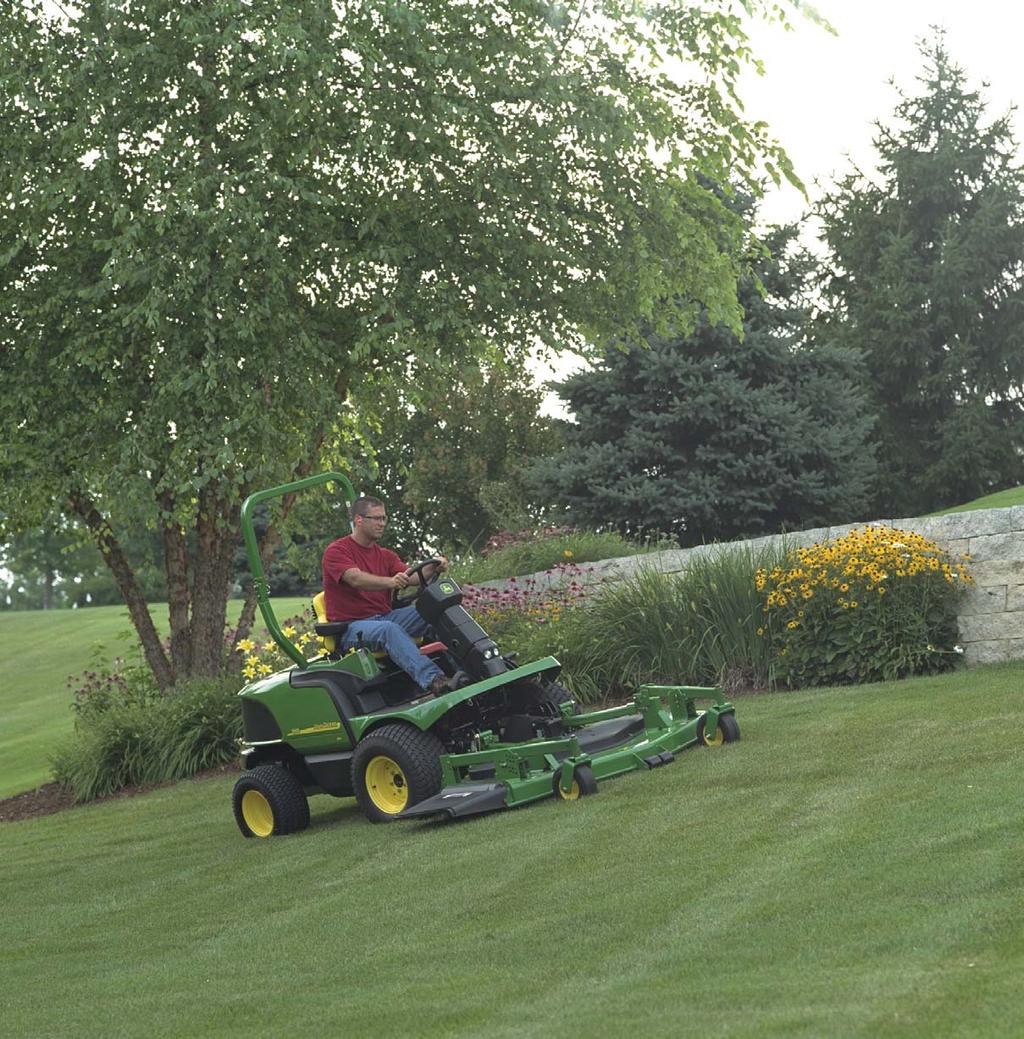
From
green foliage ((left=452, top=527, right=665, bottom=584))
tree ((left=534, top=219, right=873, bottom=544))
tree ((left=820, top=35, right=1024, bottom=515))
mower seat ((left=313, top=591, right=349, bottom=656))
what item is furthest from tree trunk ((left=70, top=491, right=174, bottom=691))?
tree ((left=820, top=35, right=1024, bottom=515))

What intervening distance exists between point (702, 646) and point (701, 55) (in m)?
5.44

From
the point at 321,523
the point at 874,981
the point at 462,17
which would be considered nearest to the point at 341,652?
the point at 874,981

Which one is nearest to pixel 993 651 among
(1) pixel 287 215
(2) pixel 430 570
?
(2) pixel 430 570

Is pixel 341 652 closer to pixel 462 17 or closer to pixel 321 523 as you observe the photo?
pixel 462 17

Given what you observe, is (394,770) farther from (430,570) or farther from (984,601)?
(984,601)

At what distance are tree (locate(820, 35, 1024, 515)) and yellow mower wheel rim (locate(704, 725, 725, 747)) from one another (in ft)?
87.7

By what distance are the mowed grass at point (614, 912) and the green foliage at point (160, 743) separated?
3.51 metres

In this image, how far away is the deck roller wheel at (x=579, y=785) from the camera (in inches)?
339

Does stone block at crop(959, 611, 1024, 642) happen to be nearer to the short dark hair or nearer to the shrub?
the shrub

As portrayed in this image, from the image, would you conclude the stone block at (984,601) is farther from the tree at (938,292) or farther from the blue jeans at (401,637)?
the tree at (938,292)

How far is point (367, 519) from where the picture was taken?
374 inches

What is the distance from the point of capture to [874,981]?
14.6 ft

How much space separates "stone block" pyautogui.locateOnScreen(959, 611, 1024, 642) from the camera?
1216 cm

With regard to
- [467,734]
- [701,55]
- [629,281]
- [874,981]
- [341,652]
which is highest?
[701,55]
